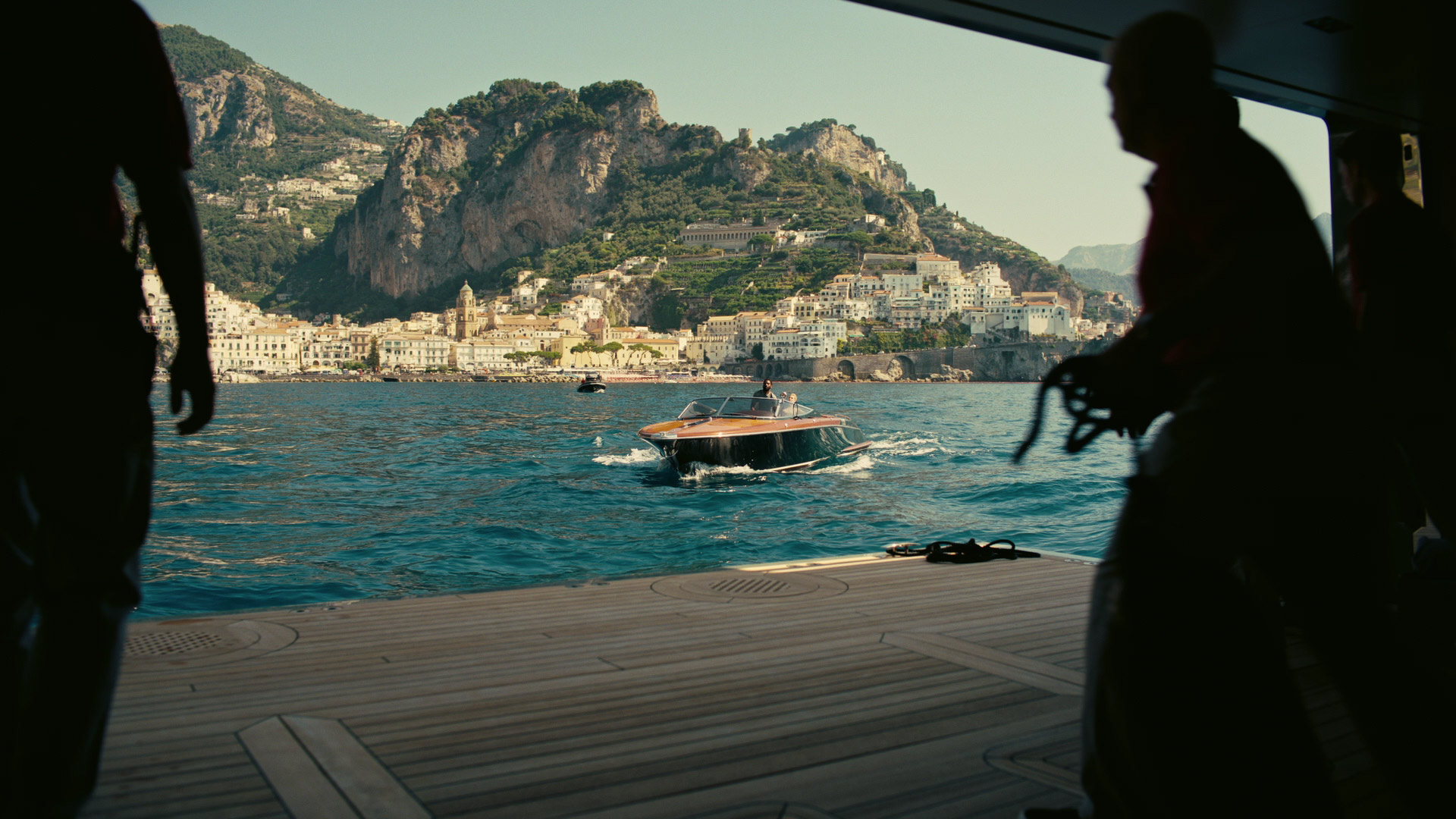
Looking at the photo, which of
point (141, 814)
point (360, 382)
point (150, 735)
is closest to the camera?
point (141, 814)

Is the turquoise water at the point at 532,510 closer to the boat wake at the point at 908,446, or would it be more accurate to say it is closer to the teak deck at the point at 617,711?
the boat wake at the point at 908,446

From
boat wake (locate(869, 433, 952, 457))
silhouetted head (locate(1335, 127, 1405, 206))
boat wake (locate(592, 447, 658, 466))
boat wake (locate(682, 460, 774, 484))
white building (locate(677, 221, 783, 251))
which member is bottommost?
boat wake (locate(592, 447, 658, 466))

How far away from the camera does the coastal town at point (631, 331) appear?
112m

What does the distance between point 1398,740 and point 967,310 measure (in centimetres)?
12504

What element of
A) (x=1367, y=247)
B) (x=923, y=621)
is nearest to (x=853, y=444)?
(x=923, y=621)

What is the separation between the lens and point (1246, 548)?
49.0 inches

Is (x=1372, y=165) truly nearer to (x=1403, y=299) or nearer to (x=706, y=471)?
(x=1403, y=299)

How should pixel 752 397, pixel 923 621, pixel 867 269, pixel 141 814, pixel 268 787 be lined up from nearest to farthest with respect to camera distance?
pixel 141 814, pixel 268 787, pixel 923 621, pixel 752 397, pixel 867 269

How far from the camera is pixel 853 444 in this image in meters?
18.8

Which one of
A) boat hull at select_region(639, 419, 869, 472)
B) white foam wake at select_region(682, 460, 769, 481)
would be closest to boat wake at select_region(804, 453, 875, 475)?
boat hull at select_region(639, 419, 869, 472)

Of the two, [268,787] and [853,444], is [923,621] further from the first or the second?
[853,444]

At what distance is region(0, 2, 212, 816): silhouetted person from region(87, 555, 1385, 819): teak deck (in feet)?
2.15

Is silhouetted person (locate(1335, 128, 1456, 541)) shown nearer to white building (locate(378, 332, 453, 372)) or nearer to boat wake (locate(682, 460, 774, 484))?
boat wake (locate(682, 460, 774, 484))

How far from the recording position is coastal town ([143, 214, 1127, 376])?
367 ft
